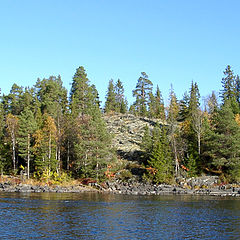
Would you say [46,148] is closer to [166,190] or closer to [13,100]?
[166,190]

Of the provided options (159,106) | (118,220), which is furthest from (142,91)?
(118,220)

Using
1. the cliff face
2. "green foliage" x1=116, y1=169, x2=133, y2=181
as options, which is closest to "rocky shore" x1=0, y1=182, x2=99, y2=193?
"green foliage" x1=116, y1=169, x2=133, y2=181

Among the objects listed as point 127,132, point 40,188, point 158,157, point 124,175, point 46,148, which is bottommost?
point 40,188

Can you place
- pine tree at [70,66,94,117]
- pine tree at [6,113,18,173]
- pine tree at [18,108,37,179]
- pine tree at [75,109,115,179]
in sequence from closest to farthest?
pine tree at [75,109,115,179], pine tree at [18,108,37,179], pine tree at [6,113,18,173], pine tree at [70,66,94,117]

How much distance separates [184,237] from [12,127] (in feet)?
178

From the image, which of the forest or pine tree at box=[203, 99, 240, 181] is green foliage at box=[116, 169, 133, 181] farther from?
pine tree at box=[203, 99, 240, 181]

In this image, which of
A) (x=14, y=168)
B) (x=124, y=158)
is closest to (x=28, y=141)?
(x=14, y=168)

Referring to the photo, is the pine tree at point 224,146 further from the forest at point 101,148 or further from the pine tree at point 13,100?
the pine tree at point 13,100

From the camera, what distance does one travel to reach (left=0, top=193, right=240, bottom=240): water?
77.8 ft

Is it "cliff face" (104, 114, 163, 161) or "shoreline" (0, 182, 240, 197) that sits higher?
"cliff face" (104, 114, 163, 161)

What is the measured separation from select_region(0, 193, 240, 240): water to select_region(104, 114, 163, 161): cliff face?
3521 centimetres

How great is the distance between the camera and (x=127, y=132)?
3509 inches

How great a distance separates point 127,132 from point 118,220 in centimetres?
6031

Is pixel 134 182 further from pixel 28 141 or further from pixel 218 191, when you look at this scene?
pixel 28 141
